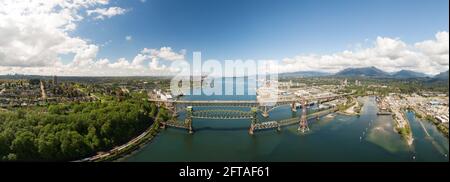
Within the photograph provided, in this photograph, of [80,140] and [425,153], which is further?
[425,153]

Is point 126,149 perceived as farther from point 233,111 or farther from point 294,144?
point 233,111

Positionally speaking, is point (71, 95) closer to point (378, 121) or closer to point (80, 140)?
point (80, 140)

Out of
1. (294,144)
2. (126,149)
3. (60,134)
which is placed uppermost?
(60,134)

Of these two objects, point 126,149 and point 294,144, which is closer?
point 126,149

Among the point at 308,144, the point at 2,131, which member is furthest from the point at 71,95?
the point at 308,144

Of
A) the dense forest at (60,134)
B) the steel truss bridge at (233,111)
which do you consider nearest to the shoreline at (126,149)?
the dense forest at (60,134)

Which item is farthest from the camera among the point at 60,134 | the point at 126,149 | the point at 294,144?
the point at 294,144

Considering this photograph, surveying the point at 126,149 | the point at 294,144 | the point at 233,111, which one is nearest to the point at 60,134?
the point at 126,149

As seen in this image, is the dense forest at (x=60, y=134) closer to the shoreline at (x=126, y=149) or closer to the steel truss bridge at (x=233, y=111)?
the shoreline at (x=126, y=149)
